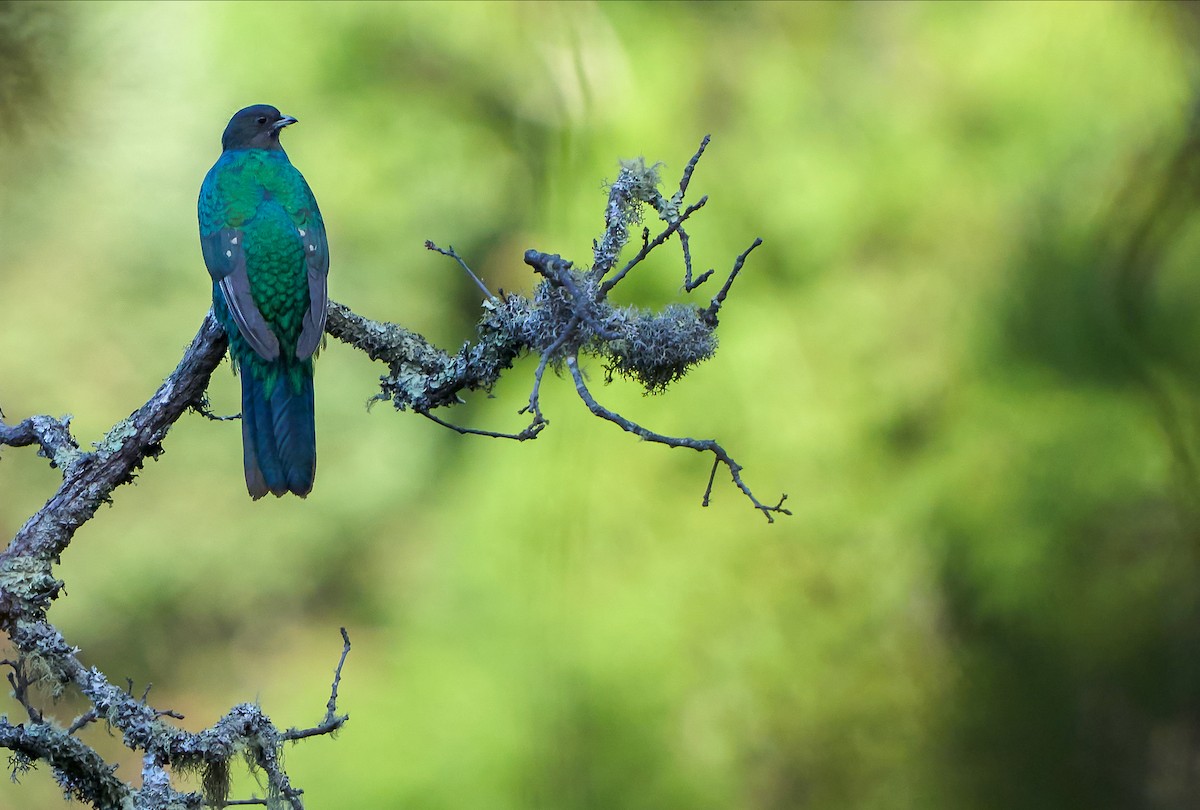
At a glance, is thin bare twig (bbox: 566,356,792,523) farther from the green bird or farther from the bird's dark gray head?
the bird's dark gray head

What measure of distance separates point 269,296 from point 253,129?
38 centimetres

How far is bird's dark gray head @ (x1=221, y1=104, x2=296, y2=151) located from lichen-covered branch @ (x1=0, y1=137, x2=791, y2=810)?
0.36 meters

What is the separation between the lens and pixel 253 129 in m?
1.76

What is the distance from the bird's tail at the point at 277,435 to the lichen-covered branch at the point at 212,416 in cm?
10

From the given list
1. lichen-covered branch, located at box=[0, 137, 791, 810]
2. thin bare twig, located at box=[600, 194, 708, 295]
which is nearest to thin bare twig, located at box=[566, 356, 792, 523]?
lichen-covered branch, located at box=[0, 137, 791, 810]

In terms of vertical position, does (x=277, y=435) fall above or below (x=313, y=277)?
below

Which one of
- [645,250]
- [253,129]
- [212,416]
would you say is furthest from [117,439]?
[645,250]

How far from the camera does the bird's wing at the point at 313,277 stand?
1.48 metres

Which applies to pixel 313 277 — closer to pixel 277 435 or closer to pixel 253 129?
pixel 277 435

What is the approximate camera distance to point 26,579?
1.36 metres

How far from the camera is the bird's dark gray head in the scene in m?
1.75

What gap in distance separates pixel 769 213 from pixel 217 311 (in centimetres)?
156

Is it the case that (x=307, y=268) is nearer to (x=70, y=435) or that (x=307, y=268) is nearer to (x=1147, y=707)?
(x=70, y=435)

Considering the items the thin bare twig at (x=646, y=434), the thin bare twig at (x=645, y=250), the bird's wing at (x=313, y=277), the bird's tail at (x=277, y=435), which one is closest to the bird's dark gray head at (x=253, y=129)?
Answer: the bird's wing at (x=313, y=277)
